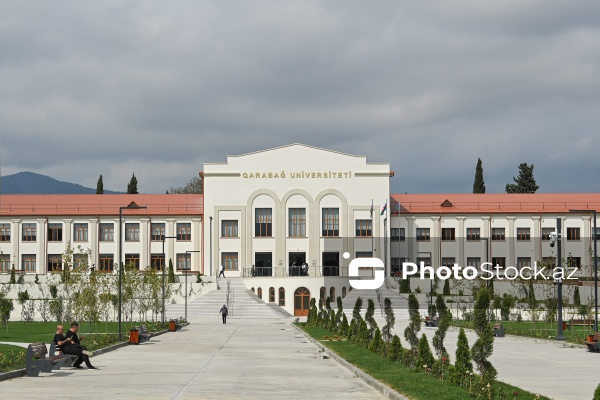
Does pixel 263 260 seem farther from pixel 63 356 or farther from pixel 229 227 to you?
pixel 63 356

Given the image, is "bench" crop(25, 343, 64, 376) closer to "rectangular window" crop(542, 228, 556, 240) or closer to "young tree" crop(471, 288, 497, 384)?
"young tree" crop(471, 288, 497, 384)

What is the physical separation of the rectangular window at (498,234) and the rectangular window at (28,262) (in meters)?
45.9

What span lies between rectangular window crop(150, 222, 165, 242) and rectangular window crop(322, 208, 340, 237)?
53.3 feet

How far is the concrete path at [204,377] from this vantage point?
18688mm

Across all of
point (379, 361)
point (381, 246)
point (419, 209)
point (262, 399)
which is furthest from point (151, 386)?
point (419, 209)

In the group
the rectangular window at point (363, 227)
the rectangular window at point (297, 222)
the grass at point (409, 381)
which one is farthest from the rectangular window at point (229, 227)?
the grass at point (409, 381)

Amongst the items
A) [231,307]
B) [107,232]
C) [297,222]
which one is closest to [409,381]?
[231,307]

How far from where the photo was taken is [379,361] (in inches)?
1032

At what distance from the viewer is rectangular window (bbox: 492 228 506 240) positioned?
301 ft

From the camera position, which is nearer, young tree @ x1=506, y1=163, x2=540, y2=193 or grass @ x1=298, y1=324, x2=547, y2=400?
grass @ x1=298, y1=324, x2=547, y2=400

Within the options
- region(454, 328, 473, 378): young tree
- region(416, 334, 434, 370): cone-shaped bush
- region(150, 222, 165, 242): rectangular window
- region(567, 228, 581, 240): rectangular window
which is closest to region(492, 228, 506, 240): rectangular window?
region(567, 228, 581, 240): rectangular window

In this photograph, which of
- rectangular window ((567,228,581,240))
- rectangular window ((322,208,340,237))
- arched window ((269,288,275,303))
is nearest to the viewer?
arched window ((269,288,275,303))

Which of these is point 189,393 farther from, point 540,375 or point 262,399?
point 540,375

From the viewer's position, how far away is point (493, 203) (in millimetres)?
94062
